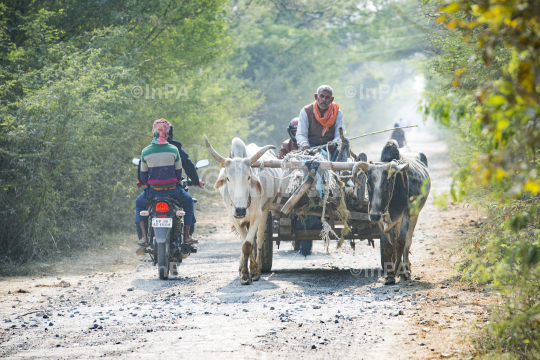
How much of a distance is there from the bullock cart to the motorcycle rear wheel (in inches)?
51.3

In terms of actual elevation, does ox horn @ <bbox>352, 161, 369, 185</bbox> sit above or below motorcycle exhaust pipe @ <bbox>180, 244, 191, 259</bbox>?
above

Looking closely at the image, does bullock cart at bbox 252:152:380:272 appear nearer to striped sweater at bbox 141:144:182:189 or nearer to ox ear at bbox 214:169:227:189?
ox ear at bbox 214:169:227:189

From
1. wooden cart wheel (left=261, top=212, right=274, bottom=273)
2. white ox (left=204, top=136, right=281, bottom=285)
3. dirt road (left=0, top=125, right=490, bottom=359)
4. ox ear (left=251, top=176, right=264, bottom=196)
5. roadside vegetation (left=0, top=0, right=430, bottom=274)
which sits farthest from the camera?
roadside vegetation (left=0, top=0, right=430, bottom=274)

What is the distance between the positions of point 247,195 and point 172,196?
4.14 ft

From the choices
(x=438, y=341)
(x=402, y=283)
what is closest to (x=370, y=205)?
(x=402, y=283)

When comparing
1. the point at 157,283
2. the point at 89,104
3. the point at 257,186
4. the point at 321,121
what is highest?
the point at 89,104

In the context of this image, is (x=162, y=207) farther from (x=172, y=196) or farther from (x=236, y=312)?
(x=236, y=312)

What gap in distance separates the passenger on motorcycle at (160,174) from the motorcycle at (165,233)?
4.1 inches

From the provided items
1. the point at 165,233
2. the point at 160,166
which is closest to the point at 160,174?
the point at 160,166

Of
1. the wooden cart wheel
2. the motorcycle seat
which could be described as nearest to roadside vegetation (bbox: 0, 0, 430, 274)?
the motorcycle seat

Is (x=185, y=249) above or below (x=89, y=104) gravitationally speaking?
below

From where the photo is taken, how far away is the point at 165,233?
712cm

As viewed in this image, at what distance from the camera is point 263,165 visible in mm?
6789

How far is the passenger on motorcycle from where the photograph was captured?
24.1 ft
